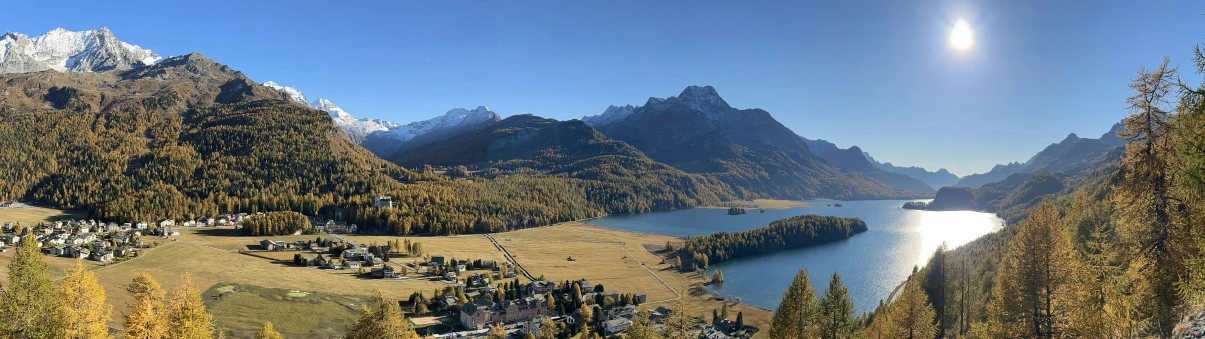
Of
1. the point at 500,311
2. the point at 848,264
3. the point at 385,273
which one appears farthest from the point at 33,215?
the point at 848,264

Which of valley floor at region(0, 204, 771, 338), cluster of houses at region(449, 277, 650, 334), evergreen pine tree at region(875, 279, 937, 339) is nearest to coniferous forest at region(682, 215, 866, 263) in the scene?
valley floor at region(0, 204, 771, 338)

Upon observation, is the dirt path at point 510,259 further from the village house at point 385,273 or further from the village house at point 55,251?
the village house at point 55,251

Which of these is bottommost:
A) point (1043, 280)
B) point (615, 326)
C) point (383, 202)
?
point (615, 326)

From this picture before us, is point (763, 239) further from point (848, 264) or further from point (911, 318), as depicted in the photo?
point (911, 318)

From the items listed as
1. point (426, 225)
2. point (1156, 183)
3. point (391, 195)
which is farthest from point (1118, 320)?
point (391, 195)

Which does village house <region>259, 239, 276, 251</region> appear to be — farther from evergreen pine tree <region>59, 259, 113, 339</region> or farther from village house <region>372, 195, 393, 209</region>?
evergreen pine tree <region>59, 259, 113, 339</region>

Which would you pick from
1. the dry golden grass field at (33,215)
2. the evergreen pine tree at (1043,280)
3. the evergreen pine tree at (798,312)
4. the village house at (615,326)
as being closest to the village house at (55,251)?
the dry golden grass field at (33,215)

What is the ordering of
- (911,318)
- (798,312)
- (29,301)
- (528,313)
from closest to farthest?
(29,301), (798,312), (911,318), (528,313)

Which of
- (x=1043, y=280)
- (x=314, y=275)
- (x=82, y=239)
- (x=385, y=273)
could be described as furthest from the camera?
(x=385, y=273)

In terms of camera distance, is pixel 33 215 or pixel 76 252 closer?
pixel 76 252
